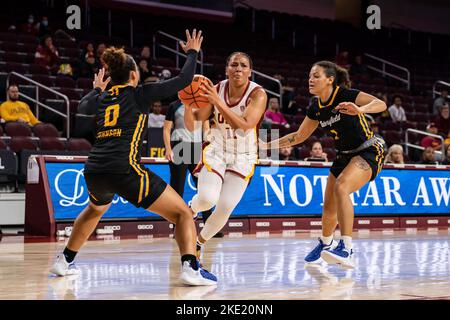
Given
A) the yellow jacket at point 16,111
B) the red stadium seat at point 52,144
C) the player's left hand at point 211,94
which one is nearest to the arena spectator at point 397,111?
the red stadium seat at point 52,144

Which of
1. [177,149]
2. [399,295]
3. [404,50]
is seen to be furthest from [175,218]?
[404,50]

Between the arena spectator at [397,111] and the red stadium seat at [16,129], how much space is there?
37.7ft

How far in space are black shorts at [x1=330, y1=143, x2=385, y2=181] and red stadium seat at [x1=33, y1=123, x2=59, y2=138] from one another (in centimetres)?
819

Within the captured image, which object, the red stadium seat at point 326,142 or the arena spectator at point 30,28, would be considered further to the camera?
the arena spectator at point 30,28

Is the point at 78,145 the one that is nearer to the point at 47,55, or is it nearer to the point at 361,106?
the point at 47,55

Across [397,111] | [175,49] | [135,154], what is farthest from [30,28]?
[135,154]

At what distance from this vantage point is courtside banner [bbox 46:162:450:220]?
12.4m

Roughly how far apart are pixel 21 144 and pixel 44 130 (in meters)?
0.78

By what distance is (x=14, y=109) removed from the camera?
1527cm

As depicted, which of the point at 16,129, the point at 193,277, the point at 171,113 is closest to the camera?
the point at 193,277

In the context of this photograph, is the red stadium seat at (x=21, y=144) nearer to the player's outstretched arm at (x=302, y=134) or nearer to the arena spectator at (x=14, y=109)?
the arena spectator at (x=14, y=109)

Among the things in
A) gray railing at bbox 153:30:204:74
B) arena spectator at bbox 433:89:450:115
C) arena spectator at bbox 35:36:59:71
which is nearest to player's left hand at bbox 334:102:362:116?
arena spectator at bbox 35:36:59:71

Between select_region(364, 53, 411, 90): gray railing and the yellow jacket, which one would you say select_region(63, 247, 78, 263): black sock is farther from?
select_region(364, 53, 411, 90): gray railing

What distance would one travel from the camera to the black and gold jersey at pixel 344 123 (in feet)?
26.8
